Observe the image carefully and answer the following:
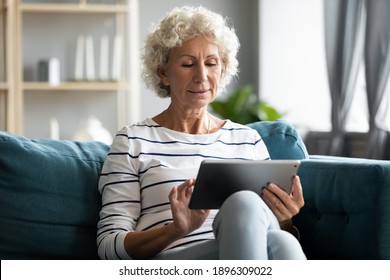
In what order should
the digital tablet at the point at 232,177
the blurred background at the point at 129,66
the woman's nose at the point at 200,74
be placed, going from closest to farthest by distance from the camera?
1. the digital tablet at the point at 232,177
2. the woman's nose at the point at 200,74
3. the blurred background at the point at 129,66

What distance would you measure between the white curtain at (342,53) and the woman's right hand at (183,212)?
11.0ft

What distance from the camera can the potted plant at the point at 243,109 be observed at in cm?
579

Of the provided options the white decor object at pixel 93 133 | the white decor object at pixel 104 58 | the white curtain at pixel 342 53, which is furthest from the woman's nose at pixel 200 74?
the white decor object at pixel 104 58

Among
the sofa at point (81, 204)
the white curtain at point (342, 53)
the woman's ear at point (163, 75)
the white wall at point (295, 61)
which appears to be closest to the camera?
the sofa at point (81, 204)

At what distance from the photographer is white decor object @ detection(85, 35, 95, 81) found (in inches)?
229

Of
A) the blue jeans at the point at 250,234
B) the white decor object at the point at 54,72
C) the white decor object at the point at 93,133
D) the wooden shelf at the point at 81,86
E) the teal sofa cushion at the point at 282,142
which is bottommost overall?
the white decor object at the point at 93,133

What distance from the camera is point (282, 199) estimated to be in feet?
6.78

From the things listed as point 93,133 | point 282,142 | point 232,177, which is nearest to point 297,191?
point 232,177

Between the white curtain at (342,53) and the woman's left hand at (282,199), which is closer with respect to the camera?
the woman's left hand at (282,199)

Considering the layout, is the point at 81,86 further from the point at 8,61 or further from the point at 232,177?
the point at 232,177

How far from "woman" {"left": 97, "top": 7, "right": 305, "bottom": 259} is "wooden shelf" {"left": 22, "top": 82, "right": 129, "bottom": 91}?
3279 mm

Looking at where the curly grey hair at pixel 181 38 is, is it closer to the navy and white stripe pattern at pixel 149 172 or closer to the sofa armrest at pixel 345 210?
the navy and white stripe pattern at pixel 149 172

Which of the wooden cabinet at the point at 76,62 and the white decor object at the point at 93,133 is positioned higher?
the wooden cabinet at the point at 76,62

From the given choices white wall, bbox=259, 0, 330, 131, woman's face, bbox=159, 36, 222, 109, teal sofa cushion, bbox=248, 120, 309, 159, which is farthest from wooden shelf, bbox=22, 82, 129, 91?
woman's face, bbox=159, 36, 222, 109
